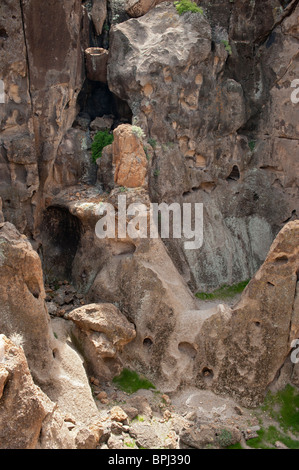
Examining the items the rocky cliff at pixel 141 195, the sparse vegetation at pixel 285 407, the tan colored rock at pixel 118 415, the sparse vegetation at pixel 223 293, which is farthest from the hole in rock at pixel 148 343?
A: the sparse vegetation at pixel 223 293

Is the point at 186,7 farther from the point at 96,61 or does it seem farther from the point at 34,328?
the point at 34,328

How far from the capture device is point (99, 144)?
58.3 ft

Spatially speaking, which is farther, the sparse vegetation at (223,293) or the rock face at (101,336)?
the sparse vegetation at (223,293)

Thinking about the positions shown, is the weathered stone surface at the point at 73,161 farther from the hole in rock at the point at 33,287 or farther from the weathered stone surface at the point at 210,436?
the weathered stone surface at the point at 210,436

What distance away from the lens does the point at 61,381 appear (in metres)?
12.5

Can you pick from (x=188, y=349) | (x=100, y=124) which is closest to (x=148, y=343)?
(x=188, y=349)

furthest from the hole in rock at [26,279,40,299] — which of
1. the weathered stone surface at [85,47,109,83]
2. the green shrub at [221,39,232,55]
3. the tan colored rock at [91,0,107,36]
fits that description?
the green shrub at [221,39,232,55]

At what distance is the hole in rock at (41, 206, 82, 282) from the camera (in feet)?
55.5

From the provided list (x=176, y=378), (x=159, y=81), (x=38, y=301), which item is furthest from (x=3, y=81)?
(x=176, y=378)

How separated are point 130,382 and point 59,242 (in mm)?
5343

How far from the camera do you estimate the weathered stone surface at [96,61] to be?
59.3 ft

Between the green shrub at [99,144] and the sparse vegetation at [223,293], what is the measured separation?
5.74 m

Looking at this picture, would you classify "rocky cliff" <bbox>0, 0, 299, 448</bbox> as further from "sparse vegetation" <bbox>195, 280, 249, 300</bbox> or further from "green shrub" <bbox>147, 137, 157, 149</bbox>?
"sparse vegetation" <bbox>195, 280, 249, 300</bbox>

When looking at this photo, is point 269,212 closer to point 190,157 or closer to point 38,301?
point 190,157
